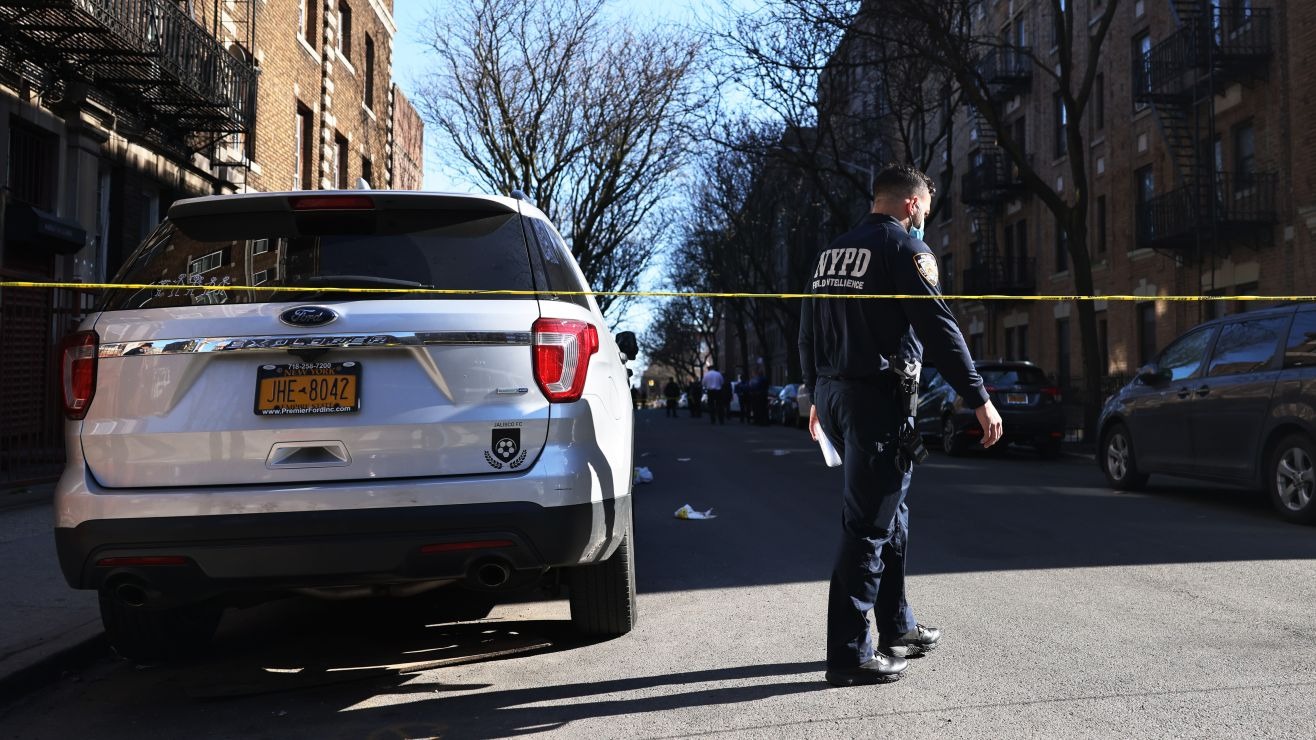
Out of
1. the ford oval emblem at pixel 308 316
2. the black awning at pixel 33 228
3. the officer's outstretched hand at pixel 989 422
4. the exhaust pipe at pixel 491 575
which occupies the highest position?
the black awning at pixel 33 228

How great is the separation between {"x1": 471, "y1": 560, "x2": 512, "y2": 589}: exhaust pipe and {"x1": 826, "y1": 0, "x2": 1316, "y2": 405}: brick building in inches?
731

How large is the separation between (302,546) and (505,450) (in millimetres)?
744

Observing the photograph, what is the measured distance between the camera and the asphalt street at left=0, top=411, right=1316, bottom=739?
390 centimetres

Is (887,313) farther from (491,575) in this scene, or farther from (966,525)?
(966,525)

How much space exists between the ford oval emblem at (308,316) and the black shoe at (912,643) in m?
2.47

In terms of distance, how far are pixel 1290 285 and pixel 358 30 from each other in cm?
2116

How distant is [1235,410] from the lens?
31.1 feet

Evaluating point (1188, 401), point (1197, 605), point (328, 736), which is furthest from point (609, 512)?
point (1188, 401)

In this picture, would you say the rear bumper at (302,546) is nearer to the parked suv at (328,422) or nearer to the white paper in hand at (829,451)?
the parked suv at (328,422)

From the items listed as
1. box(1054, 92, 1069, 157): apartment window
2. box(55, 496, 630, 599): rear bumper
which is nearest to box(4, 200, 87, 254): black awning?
box(55, 496, 630, 599): rear bumper

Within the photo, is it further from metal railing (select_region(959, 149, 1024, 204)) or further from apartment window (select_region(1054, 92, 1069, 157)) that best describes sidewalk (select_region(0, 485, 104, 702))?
metal railing (select_region(959, 149, 1024, 204))

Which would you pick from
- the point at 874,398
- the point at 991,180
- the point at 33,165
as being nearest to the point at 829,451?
the point at 874,398

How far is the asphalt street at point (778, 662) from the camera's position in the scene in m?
3.90

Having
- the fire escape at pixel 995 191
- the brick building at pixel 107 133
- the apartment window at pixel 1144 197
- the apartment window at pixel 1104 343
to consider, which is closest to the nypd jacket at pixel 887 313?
the brick building at pixel 107 133
